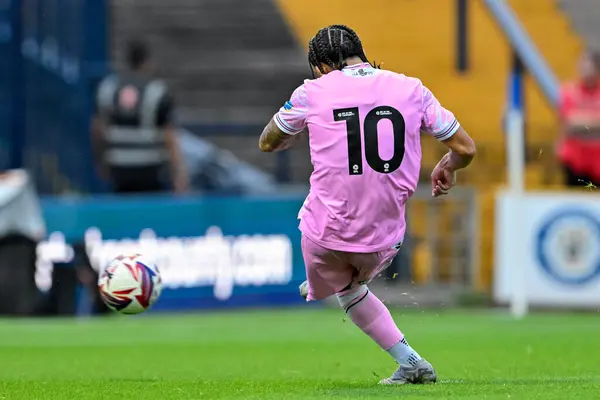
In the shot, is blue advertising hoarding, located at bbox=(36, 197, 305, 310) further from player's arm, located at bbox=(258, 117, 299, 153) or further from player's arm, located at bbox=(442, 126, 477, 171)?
player's arm, located at bbox=(442, 126, 477, 171)

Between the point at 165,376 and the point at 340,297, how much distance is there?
155 cm

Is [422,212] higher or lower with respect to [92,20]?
lower

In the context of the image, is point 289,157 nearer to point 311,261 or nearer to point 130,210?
point 130,210

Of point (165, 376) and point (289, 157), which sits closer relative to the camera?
point (165, 376)

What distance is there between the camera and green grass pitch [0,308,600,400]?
7.14 m

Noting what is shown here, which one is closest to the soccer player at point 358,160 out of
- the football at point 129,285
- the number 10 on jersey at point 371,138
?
the number 10 on jersey at point 371,138

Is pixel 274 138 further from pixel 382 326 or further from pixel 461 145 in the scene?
pixel 382 326

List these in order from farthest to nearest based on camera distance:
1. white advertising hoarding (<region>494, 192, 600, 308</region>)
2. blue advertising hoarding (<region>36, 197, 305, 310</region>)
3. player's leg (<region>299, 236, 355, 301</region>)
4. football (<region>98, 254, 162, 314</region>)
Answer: blue advertising hoarding (<region>36, 197, 305, 310</region>) → white advertising hoarding (<region>494, 192, 600, 308</region>) → football (<region>98, 254, 162, 314</region>) → player's leg (<region>299, 236, 355, 301</region>)

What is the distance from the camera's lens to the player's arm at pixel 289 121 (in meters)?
7.25

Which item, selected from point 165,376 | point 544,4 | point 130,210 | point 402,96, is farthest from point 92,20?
point 402,96

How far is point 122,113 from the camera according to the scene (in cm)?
1656

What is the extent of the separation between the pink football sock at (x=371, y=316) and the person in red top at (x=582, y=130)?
395 inches

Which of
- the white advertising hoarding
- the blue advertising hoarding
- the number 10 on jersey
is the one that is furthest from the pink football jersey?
the blue advertising hoarding

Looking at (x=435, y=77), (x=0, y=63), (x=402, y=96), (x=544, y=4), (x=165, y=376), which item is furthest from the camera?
(x=544, y=4)
